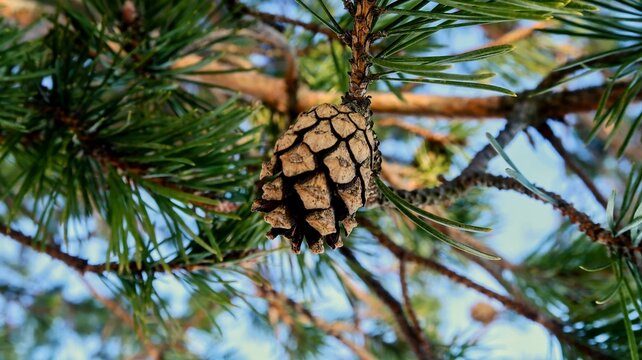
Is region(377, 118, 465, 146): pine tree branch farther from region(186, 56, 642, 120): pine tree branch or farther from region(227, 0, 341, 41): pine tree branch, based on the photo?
region(227, 0, 341, 41): pine tree branch

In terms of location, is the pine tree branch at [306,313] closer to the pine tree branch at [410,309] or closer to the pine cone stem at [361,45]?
the pine tree branch at [410,309]

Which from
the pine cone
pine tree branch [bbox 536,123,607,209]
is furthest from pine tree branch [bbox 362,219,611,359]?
the pine cone

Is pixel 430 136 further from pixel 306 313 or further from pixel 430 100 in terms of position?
pixel 306 313

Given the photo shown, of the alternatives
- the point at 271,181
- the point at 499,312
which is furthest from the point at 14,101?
the point at 499,312

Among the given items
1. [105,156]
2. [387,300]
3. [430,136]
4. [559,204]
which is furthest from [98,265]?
[430,136]

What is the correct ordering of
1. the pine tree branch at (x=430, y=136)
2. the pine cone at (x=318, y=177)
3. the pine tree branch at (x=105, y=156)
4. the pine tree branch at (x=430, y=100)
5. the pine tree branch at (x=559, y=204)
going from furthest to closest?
the pine tree branch at (x=430, y=136), the pine tree branch at (x=430, y=100), the pine tree branch at (x=105, y=156), the pine tree branch at (x=559, y=204), the pine cone at (x=318, y=177)

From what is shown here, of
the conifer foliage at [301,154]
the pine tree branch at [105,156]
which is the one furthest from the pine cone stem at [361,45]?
the pine tree branch at [105,156]
